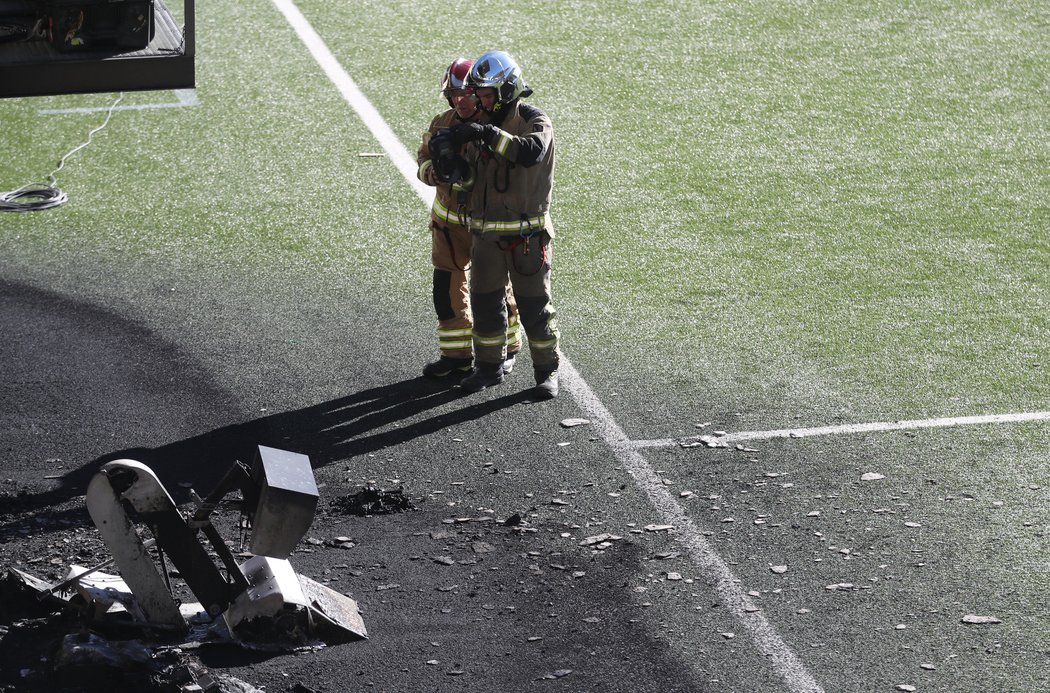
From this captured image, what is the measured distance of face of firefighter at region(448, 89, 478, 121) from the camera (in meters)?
8.46

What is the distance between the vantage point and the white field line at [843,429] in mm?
8367

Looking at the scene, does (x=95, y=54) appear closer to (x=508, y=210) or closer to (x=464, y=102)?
(x=464, y=102)

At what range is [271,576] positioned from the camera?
20.9 ft

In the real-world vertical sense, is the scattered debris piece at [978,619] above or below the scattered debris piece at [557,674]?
above

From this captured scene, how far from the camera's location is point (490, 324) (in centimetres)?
889

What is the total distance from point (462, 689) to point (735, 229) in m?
6.19

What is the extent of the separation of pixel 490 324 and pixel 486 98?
4.61ft

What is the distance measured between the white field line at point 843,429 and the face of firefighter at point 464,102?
2.20 meters

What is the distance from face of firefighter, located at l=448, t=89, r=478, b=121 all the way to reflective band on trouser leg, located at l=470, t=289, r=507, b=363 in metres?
1.10

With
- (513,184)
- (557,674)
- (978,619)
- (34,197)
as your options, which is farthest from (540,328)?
(34,197)

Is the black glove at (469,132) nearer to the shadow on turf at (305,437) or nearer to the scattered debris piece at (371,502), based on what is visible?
the shadow on turf at (305,437)

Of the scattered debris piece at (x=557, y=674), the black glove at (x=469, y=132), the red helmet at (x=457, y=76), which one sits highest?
the red helmet at (x=457, y=76)

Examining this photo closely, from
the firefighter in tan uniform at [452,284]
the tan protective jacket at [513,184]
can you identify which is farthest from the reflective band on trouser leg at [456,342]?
the tan protective jacket at [513,184]

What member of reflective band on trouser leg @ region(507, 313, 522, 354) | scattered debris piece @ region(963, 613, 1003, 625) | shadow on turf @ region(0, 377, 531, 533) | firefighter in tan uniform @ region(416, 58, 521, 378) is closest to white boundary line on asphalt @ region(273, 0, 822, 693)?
reflective band on trouser leg @ region(507, 313, 522, 354)
